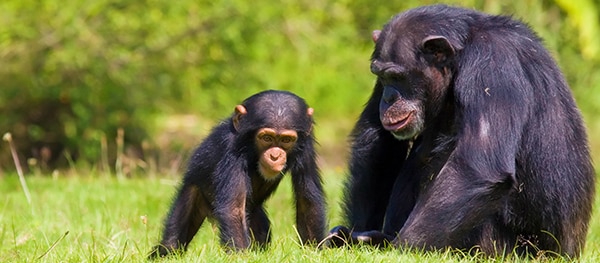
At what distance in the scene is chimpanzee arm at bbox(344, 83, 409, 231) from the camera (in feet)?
24.8

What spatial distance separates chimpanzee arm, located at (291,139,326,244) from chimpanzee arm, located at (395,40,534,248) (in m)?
0.99

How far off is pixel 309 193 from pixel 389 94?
1009mm

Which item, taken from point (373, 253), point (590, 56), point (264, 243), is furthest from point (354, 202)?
point (590, 56)

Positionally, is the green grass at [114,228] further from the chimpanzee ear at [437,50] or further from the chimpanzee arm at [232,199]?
the chimpanzee ear at [437,50]

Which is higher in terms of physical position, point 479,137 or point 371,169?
point 479,137

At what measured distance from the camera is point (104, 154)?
13383mm

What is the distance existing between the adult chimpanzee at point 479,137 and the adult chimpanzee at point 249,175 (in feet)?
1.69

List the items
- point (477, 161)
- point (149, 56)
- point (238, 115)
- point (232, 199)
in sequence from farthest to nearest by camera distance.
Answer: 1. point (149, 56)
2. point (238, 115)
3. point (232, 199)
4. point (477, 161)

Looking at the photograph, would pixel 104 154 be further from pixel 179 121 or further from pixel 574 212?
pixel 574 212

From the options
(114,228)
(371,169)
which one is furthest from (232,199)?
(114,228)

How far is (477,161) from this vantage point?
20.9ft

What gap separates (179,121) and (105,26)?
14.8 ft

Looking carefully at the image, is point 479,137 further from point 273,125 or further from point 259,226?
point 259,226

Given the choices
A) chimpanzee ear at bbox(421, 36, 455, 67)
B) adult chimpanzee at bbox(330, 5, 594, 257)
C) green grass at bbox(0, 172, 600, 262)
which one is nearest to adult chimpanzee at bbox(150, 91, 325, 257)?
green grass at bbox(0, 172, 600, 262)
